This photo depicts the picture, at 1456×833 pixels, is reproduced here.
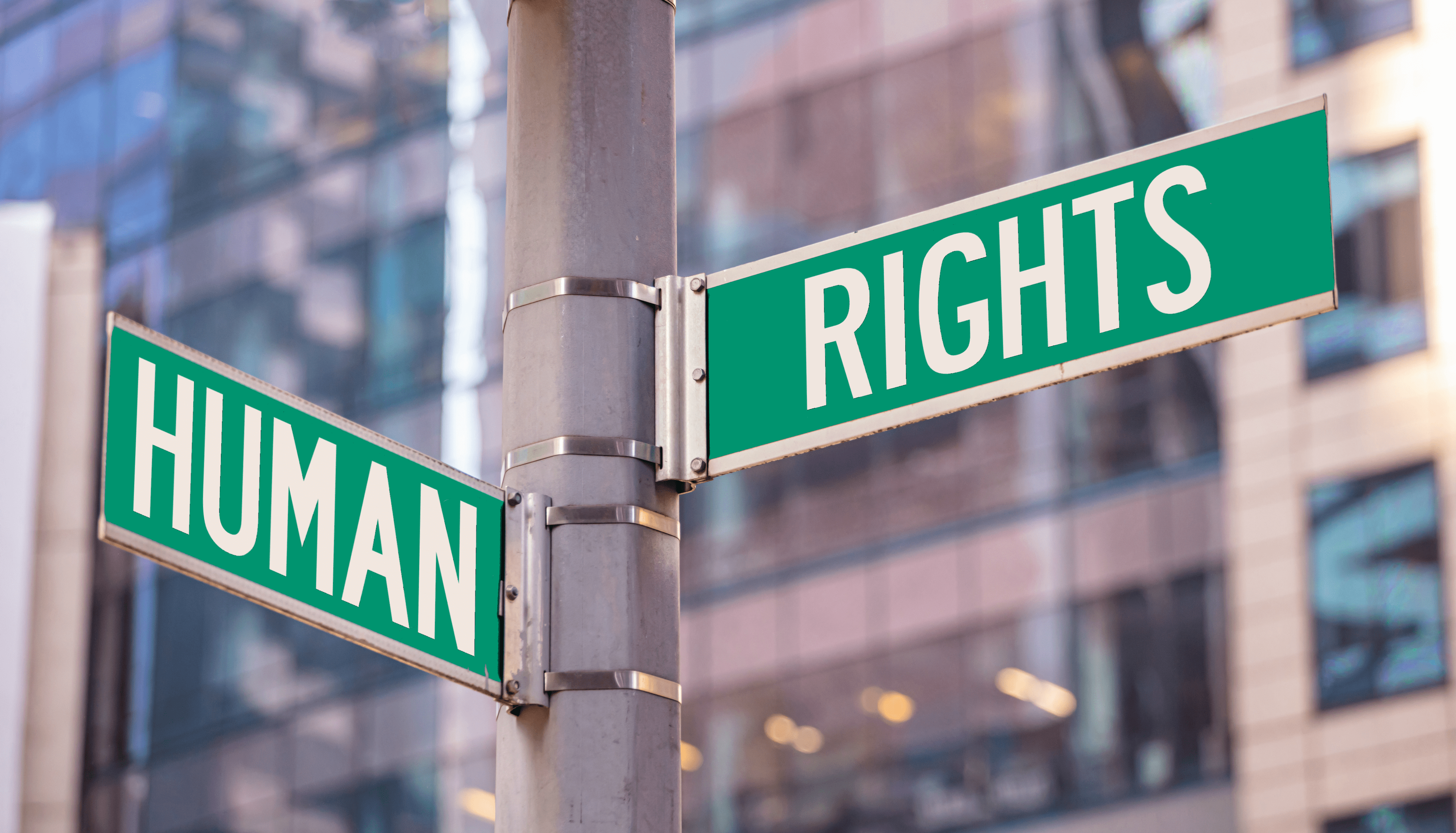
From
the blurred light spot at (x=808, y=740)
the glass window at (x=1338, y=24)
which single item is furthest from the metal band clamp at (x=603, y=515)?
the blurred light spot at (x=808, y=740)

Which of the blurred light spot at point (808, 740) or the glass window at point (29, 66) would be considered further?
the glass window at point (29, 66)

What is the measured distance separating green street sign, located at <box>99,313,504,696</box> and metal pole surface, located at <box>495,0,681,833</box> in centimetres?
15

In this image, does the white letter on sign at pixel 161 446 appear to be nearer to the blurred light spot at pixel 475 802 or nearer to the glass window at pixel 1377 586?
the glass window at pixel 1377 586

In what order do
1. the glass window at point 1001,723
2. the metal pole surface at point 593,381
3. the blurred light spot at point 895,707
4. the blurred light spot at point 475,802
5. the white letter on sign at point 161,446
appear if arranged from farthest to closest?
the blurred light spot at point 475,802, the blurred light spot at point 895,707, the glass window at point 1001,723, the metal pole surface at point 593,381, the white letter on sign at point 161,446

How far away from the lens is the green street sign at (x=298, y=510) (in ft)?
11.7

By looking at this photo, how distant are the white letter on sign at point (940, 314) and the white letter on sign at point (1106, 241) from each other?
211mm

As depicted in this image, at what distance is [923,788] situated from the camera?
26766 mm

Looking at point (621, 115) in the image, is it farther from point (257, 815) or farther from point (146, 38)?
point (146, 38)

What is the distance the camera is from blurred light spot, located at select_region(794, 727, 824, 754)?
2775 cm

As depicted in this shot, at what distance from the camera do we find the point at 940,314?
3885mm

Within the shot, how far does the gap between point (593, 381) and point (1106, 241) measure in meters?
1.00

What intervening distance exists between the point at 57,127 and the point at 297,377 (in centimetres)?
735

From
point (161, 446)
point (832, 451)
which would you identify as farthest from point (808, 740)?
point (161, 446)

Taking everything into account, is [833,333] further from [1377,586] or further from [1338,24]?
[1338,24]
